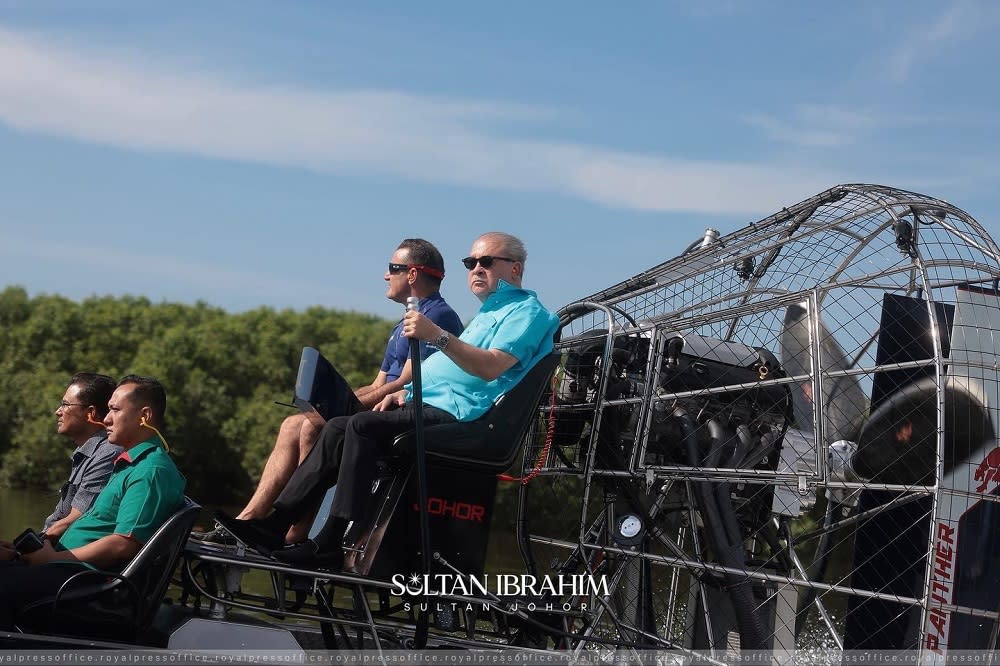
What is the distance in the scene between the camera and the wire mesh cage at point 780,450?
447 cm

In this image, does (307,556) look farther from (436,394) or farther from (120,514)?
(436,394)

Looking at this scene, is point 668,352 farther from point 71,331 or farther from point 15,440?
point 71,331

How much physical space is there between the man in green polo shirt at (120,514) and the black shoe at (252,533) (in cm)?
22

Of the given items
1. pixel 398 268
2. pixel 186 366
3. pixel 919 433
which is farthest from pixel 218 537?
pixel 186 366

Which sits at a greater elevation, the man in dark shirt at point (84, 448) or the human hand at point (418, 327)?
the human hand at point (418, 327)

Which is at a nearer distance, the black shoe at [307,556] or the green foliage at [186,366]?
the black shoe at [307,556]

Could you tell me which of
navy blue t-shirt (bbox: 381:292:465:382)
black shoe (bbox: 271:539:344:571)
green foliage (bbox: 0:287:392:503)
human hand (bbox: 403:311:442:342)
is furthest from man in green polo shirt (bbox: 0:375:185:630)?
green foliage (bbox: 0:287:392:503)

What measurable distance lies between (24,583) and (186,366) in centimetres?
1957

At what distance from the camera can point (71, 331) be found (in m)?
26.5

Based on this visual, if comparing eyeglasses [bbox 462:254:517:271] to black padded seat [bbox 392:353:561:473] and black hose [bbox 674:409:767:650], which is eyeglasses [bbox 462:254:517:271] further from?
black hose [bbox 674:409:767:650]

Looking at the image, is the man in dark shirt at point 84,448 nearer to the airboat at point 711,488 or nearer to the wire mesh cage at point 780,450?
the airboat at point 711,488

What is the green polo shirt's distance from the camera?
431cm

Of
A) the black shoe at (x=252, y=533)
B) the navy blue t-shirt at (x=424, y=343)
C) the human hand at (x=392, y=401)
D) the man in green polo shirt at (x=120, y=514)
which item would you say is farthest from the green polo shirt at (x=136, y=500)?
the navy blue t-shirt at (x=424, y=343)

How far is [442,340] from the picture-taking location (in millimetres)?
4426
